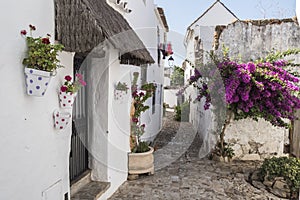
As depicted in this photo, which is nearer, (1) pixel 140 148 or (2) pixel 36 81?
(2) pixel 36 81

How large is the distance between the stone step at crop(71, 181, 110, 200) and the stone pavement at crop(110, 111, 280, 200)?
0.49 m

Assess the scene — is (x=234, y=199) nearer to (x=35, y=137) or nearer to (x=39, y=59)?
(x=35, y=137)

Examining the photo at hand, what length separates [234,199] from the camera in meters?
5.28

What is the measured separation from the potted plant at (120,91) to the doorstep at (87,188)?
181 centimetres

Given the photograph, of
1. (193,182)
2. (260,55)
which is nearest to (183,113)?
(260,55)

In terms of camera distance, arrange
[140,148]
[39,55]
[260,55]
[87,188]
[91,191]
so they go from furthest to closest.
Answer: [260,55] < [140,148] < [87,188] < [91,191] < [39,55]

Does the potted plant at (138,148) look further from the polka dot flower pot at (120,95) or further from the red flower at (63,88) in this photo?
the red flower at (63,88)

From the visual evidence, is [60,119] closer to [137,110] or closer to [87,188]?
[87,188]

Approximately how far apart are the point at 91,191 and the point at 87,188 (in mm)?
182

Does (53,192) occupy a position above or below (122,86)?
below

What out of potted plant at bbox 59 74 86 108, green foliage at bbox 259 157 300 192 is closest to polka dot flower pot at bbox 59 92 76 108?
potted plant at bbox 59 74 86 108

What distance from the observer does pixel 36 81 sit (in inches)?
100.0

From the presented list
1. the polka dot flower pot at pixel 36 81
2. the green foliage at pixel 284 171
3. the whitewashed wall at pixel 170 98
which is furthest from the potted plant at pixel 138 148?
the whitewashed wall at pixel 170 98

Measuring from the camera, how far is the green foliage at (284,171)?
18.6 feet
